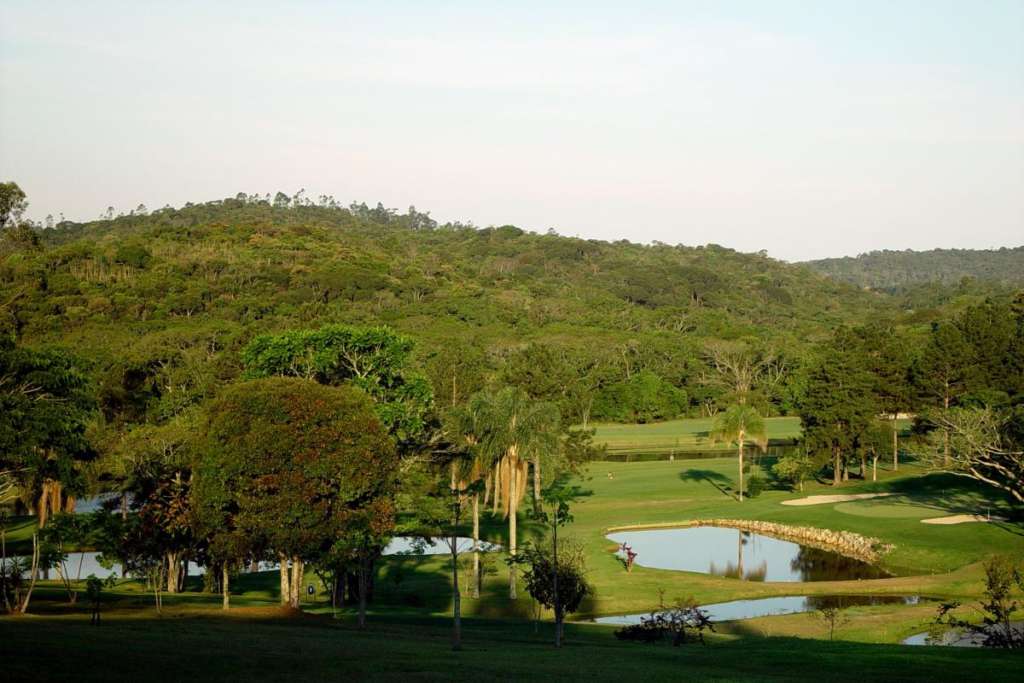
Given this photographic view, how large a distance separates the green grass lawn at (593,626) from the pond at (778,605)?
672 millimetres

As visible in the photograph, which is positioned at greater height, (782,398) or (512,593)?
(782,398)

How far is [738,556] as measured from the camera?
5672cm

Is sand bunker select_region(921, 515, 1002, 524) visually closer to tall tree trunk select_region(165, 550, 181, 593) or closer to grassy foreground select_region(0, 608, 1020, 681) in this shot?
grassy foreground select_region(0, 608, 1020, 681)

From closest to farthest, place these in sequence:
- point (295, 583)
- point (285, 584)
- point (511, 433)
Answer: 1. point (295, 583)
2. point (285, 584)
3. point (511, 433)

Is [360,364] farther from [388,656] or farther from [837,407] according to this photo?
[837,407]

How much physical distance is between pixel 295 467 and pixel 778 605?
22059mm

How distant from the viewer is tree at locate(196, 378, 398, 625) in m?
36.7

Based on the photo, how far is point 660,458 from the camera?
105188 millimetres

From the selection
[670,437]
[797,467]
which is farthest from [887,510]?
[670,437]

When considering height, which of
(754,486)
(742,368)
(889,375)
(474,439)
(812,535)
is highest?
(742,368)

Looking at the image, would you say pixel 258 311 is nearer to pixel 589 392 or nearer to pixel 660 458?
pixel 589 392

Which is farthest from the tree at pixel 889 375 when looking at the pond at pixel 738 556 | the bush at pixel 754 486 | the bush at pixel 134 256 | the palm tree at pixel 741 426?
the bush at pixel 134 256

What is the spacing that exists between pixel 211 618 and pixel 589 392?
10631 cm

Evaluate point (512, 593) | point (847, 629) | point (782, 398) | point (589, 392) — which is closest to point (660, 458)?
point (589, 392)
